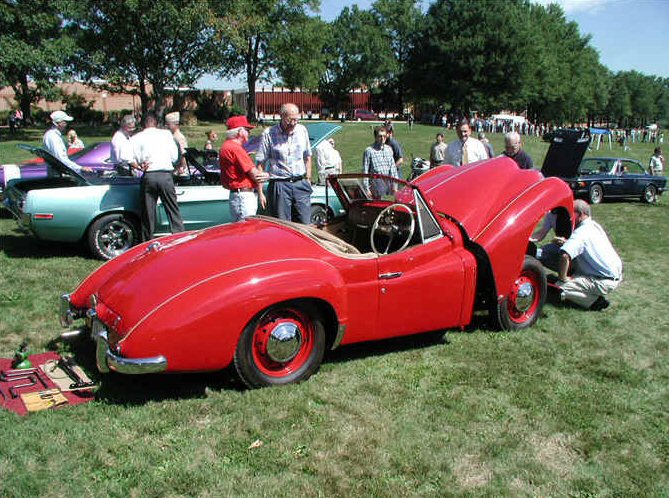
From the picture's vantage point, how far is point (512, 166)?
611 cm

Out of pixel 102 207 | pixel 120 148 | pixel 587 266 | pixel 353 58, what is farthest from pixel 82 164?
pixel 353 58

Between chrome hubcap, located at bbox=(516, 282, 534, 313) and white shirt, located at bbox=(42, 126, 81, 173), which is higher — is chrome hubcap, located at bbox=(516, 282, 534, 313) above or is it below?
below

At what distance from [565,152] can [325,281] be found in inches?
429

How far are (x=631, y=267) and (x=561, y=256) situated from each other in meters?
2.73

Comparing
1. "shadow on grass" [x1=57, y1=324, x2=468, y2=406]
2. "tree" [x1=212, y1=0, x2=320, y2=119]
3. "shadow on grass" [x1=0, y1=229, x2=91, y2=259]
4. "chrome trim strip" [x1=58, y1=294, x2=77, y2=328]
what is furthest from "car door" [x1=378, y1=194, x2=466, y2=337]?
"tree" [x1=212, y1=0, x2=320, y2=119]

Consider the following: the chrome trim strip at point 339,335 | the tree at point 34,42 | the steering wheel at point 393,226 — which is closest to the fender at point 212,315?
the chrome trim strip at point 339,335

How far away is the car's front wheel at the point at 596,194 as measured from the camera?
52.3 feet

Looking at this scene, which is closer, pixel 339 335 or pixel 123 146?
pixel 339 335

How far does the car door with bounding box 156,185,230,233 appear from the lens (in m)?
8.05

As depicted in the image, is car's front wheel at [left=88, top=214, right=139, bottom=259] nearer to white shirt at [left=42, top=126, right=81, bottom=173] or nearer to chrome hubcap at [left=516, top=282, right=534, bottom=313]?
white shirt at [left=42, top=126, right=81, bottom=173]

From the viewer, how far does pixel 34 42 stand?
27703 millimetres

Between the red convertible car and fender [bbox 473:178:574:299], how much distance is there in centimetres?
1

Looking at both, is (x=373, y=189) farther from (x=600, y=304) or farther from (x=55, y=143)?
(x=55, y=143)

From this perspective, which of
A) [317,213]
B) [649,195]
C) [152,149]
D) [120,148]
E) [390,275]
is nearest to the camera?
[390,275]
